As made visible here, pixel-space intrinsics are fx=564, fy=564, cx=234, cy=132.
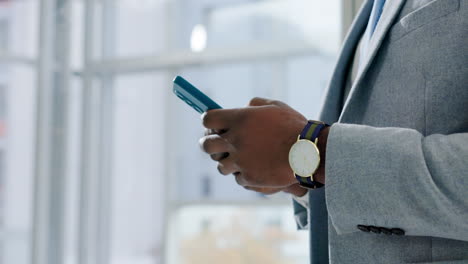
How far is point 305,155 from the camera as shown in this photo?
1.73 feet

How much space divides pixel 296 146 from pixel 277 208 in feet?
7.53

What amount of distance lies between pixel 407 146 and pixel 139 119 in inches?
133

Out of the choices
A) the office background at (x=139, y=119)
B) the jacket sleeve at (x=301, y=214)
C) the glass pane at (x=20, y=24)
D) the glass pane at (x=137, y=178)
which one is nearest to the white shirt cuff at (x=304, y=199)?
the jacket sleeve at (x=301, y=214)

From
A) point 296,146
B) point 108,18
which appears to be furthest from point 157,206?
point 296,146

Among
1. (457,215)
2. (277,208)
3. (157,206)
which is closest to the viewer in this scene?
(457,215)

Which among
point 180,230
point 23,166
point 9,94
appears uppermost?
point 9,94

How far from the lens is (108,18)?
3641mm

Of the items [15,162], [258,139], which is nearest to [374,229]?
[258,139]

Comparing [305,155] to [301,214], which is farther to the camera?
[301,214]

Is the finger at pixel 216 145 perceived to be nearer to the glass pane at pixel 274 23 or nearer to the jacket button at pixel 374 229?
the jacket button at pixel 374 229

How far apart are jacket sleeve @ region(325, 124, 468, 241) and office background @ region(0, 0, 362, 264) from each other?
2249 millimetres

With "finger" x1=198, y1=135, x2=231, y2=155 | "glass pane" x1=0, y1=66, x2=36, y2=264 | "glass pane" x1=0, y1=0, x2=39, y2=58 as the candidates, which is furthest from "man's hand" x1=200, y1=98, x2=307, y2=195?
"glass pane" x1=0, y1=0, x2=39, y2=58

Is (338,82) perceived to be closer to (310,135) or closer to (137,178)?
(310,135)

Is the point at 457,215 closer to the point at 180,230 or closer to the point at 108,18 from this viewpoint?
the point at 180,230
